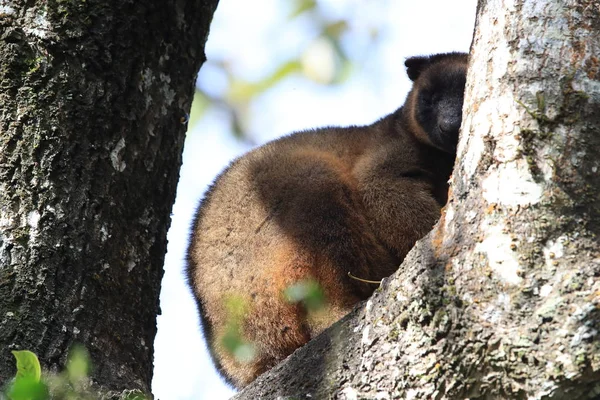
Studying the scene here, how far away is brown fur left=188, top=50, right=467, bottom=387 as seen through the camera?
18.3 feet

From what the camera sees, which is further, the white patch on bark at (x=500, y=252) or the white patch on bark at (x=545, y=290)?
the white patch on bark at (x=500, y=252)

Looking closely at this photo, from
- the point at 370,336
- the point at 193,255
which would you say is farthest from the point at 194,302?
the point at 370,336

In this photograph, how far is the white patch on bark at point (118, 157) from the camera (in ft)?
16.3

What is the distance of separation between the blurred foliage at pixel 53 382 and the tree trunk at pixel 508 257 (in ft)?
3.61

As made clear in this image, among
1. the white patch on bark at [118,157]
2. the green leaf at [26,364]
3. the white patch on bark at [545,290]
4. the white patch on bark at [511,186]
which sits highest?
the white patch on bark at [118,157]

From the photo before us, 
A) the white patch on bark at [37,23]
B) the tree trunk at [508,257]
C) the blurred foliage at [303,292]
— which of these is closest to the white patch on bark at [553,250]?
the tree trunk at [508,257]

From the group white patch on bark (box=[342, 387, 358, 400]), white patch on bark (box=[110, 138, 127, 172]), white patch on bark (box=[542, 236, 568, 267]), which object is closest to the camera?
white patch on bark (box=[542, 236, 568, 267])

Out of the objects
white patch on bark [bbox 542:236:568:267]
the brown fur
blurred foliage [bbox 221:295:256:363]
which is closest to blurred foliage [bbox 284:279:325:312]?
the brown fur

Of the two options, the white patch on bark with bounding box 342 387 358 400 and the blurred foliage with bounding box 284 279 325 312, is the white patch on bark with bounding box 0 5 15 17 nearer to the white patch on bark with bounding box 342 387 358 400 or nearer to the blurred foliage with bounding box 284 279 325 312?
the blurred foliage with bounding box 284 279 325 312

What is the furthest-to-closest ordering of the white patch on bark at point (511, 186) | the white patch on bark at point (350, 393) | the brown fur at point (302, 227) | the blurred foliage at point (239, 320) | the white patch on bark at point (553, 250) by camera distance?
the brown fur at point (302, 227) → the blurred foliage at point (239, 320) → the white patch on bark at point (350, 393) → the white patch on bark at point (511, 186) → the white patch on bark at point (553, 250)

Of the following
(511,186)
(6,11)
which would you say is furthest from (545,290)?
(6,11)

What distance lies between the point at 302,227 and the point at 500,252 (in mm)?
2511

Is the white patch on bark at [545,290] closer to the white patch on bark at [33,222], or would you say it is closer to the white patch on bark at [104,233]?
the white patch on bark at [104,233]

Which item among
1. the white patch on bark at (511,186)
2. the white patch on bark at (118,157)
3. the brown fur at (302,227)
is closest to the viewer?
the white patch on bark at (511,186)
